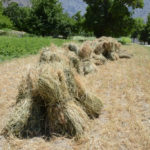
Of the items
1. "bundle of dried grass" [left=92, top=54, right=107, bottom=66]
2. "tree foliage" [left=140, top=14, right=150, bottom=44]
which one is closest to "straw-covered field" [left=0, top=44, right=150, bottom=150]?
"bundle of dried grass" [left=92, top=54, right=107, bottom=66]

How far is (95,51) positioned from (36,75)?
216 inches

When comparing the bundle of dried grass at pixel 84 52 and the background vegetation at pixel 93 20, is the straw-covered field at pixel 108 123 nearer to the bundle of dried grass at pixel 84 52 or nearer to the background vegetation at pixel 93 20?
the bundle of dried grass at pixel 84 52

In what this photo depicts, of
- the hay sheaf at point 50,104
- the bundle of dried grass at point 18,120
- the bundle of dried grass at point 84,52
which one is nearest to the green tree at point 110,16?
the bundle of dried grass at point 84,52

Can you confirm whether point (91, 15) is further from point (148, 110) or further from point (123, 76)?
point (148, 110)

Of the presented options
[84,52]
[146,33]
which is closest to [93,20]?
[84,52]

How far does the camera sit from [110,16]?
2184 cm

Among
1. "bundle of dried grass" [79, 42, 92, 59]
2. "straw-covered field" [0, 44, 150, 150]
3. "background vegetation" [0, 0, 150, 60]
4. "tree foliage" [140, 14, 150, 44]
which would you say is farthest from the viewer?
"tree foliage" [140, 14, 150, 44]

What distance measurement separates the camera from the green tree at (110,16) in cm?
2050

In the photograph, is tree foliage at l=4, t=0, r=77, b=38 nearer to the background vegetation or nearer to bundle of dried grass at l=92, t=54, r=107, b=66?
the background vegetation

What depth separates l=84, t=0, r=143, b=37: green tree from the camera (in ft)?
67.3

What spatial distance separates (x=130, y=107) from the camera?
3438 millimetres

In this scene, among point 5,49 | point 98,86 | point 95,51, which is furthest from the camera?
point 5,49

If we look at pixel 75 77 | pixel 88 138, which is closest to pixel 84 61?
pixel 75 77

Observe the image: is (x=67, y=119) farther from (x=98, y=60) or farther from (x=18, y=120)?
(x=98, y=60)
